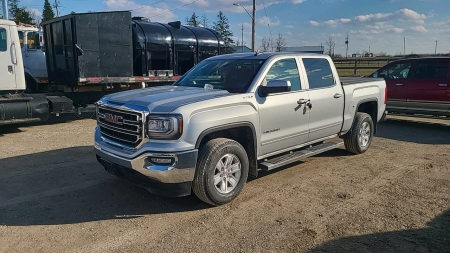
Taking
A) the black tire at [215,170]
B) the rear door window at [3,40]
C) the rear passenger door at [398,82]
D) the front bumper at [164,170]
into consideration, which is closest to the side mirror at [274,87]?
the black tire at [215,170]

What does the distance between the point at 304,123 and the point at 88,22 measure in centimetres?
685

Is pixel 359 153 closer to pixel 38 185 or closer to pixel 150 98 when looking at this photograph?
pixel 150 98

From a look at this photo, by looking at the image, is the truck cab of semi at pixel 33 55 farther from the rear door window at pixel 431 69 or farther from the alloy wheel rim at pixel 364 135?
the rear door window at pixel 431 69

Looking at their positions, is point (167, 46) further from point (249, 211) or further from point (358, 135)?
point (249, 211)

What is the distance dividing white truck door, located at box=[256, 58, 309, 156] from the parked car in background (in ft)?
20.4

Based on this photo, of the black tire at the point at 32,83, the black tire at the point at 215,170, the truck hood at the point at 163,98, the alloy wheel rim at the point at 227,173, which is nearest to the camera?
the truck hood at the point at 163,98

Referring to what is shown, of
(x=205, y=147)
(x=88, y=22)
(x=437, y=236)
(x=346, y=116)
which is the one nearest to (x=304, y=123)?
(x=346, y=116)

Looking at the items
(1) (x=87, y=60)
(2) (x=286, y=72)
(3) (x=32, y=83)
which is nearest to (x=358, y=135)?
(2) (x=286, y=72)

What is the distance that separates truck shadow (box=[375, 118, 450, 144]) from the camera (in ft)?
28.4

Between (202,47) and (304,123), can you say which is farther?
(202,47)

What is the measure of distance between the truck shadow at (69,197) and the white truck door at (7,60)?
319 centimetres

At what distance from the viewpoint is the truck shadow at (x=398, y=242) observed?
139 inches

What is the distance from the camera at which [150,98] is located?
14.5 feet

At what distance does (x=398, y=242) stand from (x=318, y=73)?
315 centimetres
